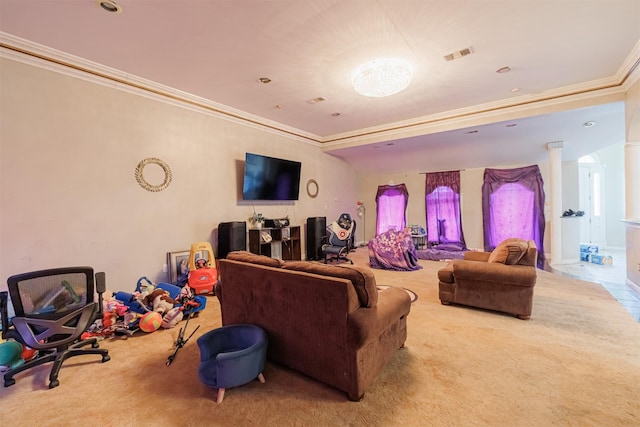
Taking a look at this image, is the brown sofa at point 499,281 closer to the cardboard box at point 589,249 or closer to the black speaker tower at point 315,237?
the black speaker tower at point 315,237

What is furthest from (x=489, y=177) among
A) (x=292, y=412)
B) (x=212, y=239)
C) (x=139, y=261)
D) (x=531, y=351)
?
(x=139, y=261)

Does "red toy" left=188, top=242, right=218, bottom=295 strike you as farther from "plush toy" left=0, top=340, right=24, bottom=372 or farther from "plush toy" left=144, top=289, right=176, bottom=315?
"plush toy" left=0, top=340, right=24, bottom=372

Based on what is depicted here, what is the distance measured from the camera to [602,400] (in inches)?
68.5

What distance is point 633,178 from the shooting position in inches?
151

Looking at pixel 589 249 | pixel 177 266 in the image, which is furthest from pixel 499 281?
pixel 589 249

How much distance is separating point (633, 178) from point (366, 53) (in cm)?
418

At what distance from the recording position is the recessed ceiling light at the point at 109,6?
2303 millimetres

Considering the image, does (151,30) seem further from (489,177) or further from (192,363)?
(489,177)

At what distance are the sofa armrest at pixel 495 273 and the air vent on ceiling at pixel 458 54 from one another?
8.02 feet

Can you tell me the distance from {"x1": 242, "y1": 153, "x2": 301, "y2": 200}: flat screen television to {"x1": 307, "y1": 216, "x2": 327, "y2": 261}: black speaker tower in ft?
2.48

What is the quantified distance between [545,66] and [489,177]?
390 centimetres

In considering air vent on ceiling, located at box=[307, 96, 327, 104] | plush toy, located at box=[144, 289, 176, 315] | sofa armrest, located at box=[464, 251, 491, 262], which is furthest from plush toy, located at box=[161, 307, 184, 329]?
sofa armrest, located at box=[464, 251, 491, 262]

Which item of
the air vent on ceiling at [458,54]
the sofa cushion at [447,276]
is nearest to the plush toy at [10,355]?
the sofa cushion at [447,276]

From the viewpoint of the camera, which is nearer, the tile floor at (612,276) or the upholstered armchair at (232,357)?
the upholstered armchair at (232,357)
